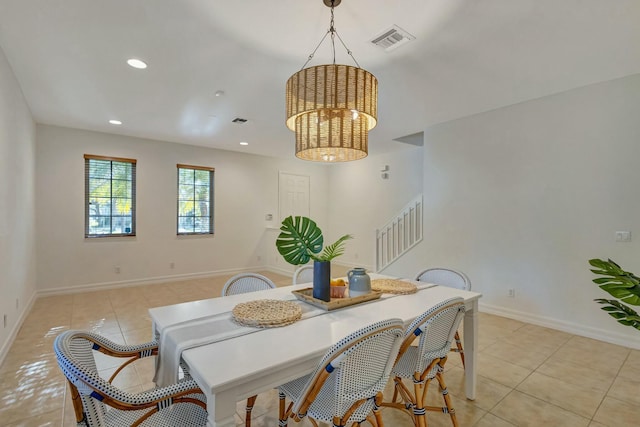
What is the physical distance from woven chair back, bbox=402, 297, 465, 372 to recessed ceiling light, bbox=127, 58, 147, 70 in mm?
3114

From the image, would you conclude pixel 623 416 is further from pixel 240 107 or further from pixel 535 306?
pixel 240 107

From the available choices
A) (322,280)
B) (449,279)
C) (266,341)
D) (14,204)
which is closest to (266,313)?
(266,341)

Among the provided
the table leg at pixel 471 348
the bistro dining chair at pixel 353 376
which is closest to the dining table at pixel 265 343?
the table leg at pixel 471 348

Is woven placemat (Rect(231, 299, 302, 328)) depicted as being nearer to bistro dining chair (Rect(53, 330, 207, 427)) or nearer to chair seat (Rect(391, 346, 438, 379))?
bistro dining chair (Rect(53, 330, 207, 427))

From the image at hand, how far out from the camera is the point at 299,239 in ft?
6.06

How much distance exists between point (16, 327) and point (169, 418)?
327cm

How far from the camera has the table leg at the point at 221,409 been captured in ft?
3.34

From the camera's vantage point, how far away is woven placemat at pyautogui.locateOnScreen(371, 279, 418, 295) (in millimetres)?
2109

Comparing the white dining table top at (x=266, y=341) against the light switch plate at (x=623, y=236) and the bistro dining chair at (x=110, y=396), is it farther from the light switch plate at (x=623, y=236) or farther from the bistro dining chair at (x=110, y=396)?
the light switch plate at (x=623, y=236)

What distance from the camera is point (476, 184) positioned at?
405 centimetres

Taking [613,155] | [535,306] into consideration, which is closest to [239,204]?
[535,306]

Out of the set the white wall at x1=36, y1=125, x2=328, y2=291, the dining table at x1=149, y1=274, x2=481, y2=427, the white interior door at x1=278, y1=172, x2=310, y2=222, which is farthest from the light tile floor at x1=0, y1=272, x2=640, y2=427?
the white interior door at x1=278, y1=172, x2=310, y2=222

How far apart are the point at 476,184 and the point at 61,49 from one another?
4.61m

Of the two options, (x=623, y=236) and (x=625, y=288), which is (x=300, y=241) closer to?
(x=625, y=288)
